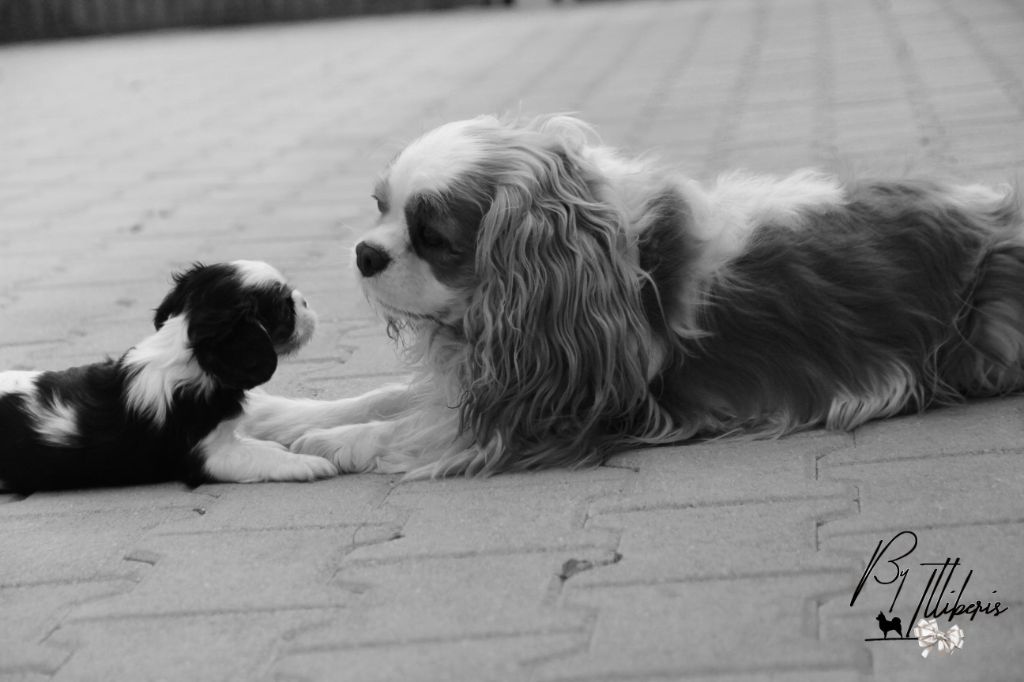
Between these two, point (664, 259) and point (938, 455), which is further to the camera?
point (664, 259)

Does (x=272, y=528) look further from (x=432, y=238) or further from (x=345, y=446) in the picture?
(x=432, y=238)

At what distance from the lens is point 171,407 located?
434cm

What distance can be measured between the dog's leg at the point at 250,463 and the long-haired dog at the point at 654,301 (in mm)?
112

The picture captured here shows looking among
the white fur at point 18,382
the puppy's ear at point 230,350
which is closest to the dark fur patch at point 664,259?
the puppy's ear at point 230,350

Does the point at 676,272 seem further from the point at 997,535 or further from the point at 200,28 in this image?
the point at 200,28

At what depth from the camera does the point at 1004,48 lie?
11.4 metres

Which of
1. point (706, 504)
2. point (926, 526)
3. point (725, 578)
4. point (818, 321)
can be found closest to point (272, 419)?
point (706, 504)

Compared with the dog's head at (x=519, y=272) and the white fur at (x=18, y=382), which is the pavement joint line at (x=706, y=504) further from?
the white fur at (x=18, y=382)

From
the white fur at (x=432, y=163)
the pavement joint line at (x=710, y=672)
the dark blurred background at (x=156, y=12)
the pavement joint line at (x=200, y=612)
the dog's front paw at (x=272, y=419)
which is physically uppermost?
the white fur at (x=432, y=163)

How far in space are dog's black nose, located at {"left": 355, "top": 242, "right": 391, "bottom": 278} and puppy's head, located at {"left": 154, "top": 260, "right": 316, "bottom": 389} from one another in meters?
0.37

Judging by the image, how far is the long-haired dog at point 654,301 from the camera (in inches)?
168

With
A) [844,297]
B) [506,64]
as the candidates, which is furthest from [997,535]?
[506,64]

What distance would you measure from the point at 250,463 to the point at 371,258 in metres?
0.76

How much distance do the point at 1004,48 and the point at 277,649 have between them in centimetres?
967
